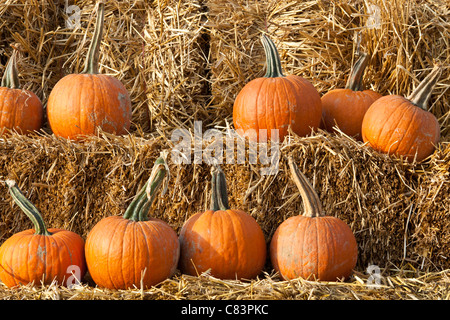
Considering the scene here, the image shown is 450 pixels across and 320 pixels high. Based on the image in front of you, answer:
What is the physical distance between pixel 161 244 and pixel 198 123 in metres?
1.27

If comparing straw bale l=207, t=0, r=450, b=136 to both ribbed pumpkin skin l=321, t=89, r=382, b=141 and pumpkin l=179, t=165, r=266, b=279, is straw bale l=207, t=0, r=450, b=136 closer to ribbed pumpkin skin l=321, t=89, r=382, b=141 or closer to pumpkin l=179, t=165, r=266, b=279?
ribbed pumpkin skin l=321, t=89, r=382, b=141

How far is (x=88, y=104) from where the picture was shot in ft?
10.1

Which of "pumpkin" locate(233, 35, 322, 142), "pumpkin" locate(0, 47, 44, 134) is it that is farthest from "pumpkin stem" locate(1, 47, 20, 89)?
"pumpkin" locate(233, 35, 322, 142)

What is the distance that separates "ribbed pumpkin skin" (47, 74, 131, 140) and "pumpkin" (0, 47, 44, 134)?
129 mm

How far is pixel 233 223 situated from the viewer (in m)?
2.62

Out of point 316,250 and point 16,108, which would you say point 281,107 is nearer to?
point 316,250

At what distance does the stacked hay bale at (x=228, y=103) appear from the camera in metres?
2.89

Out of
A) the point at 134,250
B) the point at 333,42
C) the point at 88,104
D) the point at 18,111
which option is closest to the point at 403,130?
the point at 333,42

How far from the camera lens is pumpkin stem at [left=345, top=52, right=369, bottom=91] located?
3342 millimetres

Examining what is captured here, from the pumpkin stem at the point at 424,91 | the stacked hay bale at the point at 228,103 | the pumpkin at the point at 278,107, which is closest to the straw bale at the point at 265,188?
the stacked hay bale at the point at 228,103

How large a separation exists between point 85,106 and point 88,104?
0.06ft

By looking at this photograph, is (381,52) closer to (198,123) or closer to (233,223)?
(198,123)
